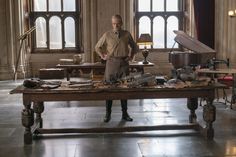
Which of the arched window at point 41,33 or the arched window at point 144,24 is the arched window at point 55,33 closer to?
the arched window at point 41,33

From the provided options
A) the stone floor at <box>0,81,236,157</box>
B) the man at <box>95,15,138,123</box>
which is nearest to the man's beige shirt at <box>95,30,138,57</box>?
the man at <box>95,15,138,123</box>

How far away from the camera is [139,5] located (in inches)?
526

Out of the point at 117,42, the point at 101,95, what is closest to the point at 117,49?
the point at 117,42

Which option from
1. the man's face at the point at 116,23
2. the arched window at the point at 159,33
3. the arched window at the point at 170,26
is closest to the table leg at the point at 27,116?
the man's face at the point at 116,23

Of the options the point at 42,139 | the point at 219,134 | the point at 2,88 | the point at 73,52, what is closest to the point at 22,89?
the point at 42,139

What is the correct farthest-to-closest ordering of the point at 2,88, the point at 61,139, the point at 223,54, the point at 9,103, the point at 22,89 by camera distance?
1. the point at 223,54
2. the point at 2,88
3. the point at 9,103
4. the point at 61,139
5. the point at 22,89

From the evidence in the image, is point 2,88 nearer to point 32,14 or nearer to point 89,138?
point 32,14

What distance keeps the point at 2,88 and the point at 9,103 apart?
7.43 ft

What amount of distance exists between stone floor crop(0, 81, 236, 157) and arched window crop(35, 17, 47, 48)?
5.85 m

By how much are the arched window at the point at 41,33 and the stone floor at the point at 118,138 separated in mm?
5850

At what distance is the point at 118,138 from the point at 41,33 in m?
8.51

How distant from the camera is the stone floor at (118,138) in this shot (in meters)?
4.91

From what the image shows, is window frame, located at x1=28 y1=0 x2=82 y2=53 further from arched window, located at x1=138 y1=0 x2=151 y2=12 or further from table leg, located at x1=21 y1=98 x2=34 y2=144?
table leg, located at x1=21 y1=98 x2=34 y2=144

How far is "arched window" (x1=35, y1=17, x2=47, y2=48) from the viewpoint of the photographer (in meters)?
13.3
